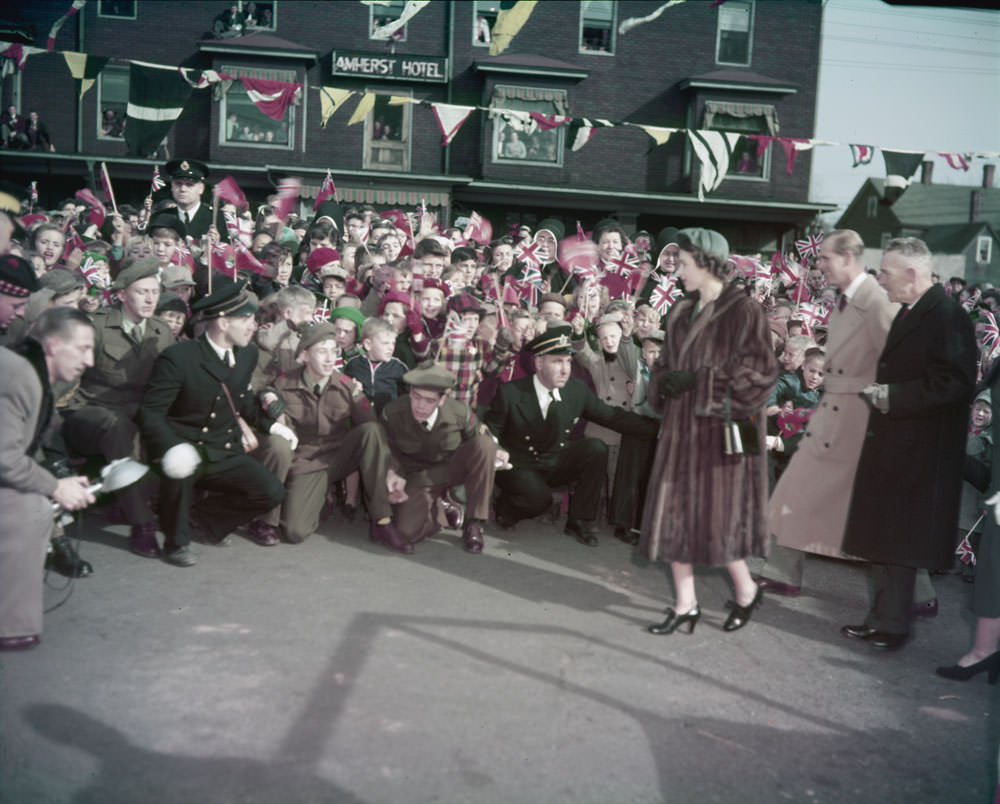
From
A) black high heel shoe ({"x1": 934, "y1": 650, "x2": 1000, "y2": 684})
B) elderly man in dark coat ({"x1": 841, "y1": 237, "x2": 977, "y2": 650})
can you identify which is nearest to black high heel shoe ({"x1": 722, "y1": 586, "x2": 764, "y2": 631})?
elderly man in dark coat ({"x1": 841, "y1": 237, "x2": 977, "y2": 650})

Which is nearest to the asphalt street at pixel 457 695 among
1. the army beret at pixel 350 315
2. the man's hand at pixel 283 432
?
the man's hand at pixel 283 432

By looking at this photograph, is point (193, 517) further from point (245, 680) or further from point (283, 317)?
point (245, 680)

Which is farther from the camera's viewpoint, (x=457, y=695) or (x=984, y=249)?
(x=984, y=249)

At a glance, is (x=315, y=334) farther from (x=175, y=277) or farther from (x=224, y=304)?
(x=175, y=277)

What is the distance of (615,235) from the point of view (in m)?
10.2

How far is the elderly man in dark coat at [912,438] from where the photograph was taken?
4895 millimetres

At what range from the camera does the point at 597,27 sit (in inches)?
1019

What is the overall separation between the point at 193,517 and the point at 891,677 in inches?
183

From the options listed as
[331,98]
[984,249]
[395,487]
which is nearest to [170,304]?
[395,487]

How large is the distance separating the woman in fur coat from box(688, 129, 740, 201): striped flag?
10050 mm

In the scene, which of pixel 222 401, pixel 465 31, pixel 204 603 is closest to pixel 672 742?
pixel 204 603

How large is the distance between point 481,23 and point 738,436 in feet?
74.2

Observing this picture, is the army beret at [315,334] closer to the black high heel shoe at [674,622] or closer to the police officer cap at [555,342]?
the police officer cap at [555,342]

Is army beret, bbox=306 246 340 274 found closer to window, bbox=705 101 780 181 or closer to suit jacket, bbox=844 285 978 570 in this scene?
suit jacket, bbox=844 285 978 570
